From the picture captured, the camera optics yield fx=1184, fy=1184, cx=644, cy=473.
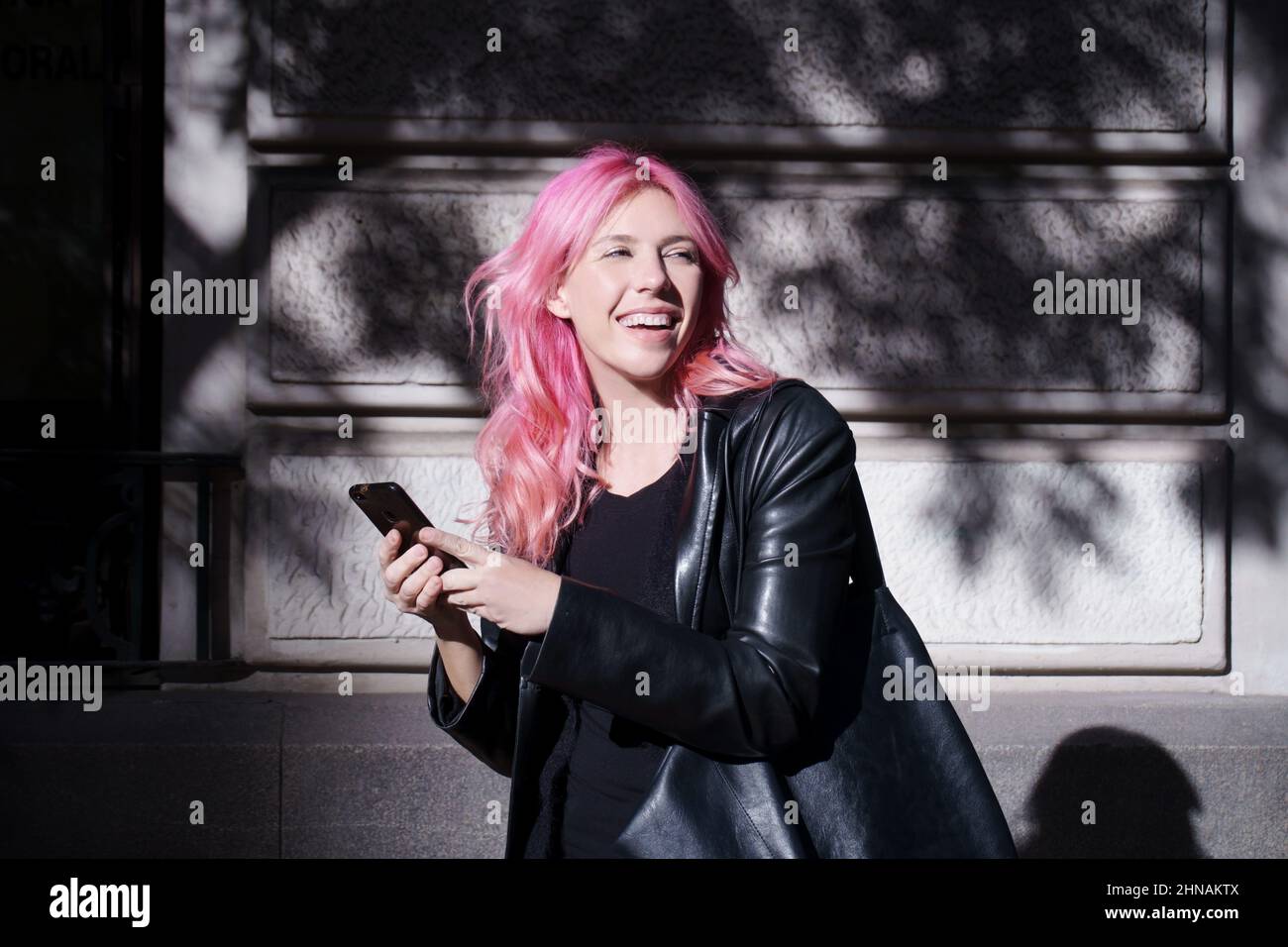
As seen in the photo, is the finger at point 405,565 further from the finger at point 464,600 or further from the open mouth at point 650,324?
the open mouth at point 650,324

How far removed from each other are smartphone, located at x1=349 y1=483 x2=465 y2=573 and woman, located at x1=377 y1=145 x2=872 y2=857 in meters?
0.02

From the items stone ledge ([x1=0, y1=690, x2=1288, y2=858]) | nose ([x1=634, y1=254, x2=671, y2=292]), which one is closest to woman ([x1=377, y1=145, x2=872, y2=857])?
nose ([x1=634, y1=254, x2=671, y2=292])

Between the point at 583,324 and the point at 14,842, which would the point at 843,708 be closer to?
the point at 583,324

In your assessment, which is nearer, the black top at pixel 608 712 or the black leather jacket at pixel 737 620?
the black leather jacket at pixel 737 620

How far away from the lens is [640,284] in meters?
1.97

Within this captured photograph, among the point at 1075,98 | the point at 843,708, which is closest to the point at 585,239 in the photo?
the point at 843,708

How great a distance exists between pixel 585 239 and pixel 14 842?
2918 millimetres

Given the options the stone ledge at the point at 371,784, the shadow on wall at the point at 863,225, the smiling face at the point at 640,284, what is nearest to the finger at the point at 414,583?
the smiling face at the point at 640,284

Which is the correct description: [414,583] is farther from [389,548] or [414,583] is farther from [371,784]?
[371,784]

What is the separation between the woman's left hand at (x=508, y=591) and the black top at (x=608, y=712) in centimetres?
24

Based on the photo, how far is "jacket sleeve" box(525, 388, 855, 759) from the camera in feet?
5.24

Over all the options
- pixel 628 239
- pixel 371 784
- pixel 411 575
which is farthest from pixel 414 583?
pixel 371 784

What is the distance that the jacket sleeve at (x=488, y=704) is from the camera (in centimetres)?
203

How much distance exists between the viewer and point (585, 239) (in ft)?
6.66
